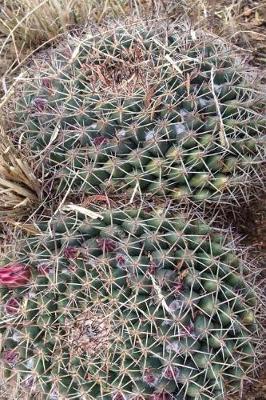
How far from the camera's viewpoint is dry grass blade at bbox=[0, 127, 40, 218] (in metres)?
2.61

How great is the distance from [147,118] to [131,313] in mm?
732

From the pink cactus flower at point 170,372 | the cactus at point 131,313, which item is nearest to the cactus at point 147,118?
the cactus at point 131,313

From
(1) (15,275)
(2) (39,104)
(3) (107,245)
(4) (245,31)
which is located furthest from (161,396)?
(4) (245,31)

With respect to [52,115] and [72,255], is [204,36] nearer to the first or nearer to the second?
[52,115]

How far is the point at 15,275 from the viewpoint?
2.38 meters

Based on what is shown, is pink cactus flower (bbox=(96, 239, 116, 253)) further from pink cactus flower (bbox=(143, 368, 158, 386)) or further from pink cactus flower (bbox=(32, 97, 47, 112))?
pink cactus flower (bbox=(32, 97, 47, 112))

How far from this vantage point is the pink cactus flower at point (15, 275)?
237 centimetres

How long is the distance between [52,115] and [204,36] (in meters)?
0.71

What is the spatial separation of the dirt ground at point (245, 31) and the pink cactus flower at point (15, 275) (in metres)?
0.98

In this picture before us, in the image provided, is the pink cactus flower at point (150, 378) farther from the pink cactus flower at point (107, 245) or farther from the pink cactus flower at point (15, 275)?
the pink cactus flower at point (15, 275)

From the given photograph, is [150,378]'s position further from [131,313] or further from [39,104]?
[39,104]

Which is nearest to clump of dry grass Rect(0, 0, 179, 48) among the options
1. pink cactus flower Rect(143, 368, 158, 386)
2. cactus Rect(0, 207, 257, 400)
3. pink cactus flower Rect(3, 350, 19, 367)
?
cactus Rect(0, 207, 257, 400)

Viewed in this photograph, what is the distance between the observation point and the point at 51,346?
2330mm

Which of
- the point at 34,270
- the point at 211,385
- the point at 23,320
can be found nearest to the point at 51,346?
the point at 23,320
